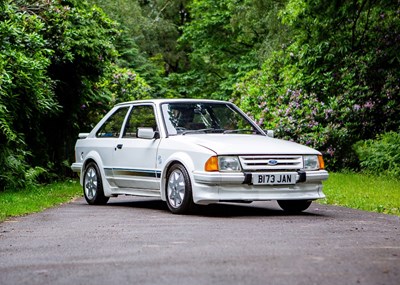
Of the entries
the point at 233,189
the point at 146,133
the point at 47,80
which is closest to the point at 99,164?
the point at 146,133

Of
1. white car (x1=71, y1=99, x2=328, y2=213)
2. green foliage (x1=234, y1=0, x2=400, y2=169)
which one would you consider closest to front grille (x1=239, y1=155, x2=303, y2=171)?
white car (x1=71, y1=99, x2=328, y2=213)

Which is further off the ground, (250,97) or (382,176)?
(250,97)

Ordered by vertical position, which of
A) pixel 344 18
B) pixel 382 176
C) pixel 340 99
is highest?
pixel 344 18

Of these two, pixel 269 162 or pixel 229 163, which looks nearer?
pixel 229 163

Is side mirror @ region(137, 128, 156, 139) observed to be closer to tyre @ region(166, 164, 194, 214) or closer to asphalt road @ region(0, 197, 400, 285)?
tyre @ region(166, 164, 194, 214)

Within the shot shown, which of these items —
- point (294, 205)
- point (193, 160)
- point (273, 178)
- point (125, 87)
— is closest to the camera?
point (273, 178)

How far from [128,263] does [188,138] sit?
5.37 m

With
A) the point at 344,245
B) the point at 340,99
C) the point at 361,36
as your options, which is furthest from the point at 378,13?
the point at 344,245

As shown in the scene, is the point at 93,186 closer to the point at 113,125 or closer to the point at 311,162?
the point at 113,125

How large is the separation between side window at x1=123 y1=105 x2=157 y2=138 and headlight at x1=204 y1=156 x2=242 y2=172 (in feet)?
6.45

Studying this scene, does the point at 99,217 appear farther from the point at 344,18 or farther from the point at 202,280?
the point at 344,18

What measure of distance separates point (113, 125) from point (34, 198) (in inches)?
103

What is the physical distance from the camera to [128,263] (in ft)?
24.6

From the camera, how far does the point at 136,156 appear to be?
13.9 metres
